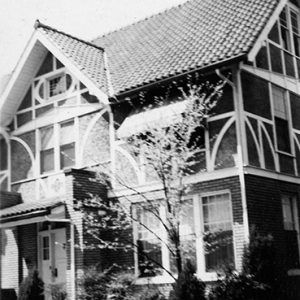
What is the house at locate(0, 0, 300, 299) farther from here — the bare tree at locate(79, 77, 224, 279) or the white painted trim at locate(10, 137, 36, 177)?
the bare tree at locate(79, 77, 224, 279)

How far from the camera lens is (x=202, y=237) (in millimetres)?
14195

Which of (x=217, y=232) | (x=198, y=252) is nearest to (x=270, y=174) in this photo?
(x=217, y=232)

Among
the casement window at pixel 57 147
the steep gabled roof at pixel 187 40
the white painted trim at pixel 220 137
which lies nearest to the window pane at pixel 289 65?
the steep gabled roof at pixel 187 40

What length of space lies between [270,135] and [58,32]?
8385 millimetres

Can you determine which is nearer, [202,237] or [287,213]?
[202,237]

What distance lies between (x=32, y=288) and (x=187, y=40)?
8.59 m

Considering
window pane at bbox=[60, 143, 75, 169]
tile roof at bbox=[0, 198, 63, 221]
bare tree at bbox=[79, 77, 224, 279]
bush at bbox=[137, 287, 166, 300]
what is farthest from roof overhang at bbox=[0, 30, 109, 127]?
bush at bbox=[137, 287, 166, 300]

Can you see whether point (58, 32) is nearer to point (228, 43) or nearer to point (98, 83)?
point (98, 83)

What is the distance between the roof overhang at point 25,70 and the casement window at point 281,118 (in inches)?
256

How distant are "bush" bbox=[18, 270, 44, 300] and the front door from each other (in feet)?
2.63

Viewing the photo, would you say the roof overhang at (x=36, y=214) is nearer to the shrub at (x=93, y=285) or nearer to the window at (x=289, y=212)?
the shrub at (x=93, y=285)

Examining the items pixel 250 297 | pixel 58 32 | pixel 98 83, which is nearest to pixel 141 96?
pixel 98 83

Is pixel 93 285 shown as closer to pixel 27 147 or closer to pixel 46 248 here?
pixel 46 248

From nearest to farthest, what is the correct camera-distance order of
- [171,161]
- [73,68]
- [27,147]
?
[171,161] < [73,68] < [27,147]
